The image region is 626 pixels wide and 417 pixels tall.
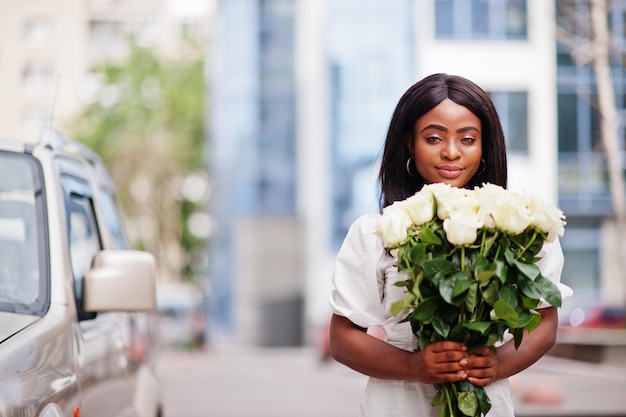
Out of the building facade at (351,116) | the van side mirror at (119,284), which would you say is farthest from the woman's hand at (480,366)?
the building facade at (351,116)

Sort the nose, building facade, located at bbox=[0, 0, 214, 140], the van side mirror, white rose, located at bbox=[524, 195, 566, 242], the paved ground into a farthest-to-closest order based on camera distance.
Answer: building facade, located at bbox=[0, 0, 214, 140], the paved ground, the van side mirror, the nose, white rose, located at bbox=[524, 195, 566, 242]

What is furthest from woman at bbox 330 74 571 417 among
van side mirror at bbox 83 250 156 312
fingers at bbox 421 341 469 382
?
van side mirror at bbox 83 250 156 312

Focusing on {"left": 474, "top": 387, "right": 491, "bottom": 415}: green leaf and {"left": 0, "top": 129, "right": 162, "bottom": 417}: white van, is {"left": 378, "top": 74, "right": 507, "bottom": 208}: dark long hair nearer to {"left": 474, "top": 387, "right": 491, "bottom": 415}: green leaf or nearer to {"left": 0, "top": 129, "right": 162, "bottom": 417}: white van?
{"left": 474, "top": 387, "right": 491, "bottom": 415}: green leaf

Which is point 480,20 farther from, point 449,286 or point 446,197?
point 449,286

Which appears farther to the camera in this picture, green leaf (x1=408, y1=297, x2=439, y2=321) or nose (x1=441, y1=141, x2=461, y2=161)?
nose (x1=441, y1=141, x2=461, y2=161)

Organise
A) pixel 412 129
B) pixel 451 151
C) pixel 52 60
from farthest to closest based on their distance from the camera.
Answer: pixel 52 60 < pixel 412 129 < pixel 451 151

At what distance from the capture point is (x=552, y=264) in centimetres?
342

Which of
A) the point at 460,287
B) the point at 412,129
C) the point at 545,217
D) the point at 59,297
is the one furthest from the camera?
the point at 59,297

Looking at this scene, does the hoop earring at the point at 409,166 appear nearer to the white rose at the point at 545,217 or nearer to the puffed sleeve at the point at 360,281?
the puffed sleeve at the point at 360,281

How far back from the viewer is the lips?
3.55m

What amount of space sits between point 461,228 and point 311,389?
17.3 m

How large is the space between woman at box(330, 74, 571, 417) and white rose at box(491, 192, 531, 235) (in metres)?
0.28

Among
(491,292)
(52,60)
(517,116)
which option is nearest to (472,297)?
(491,292)

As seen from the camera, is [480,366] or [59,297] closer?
[480,366]
